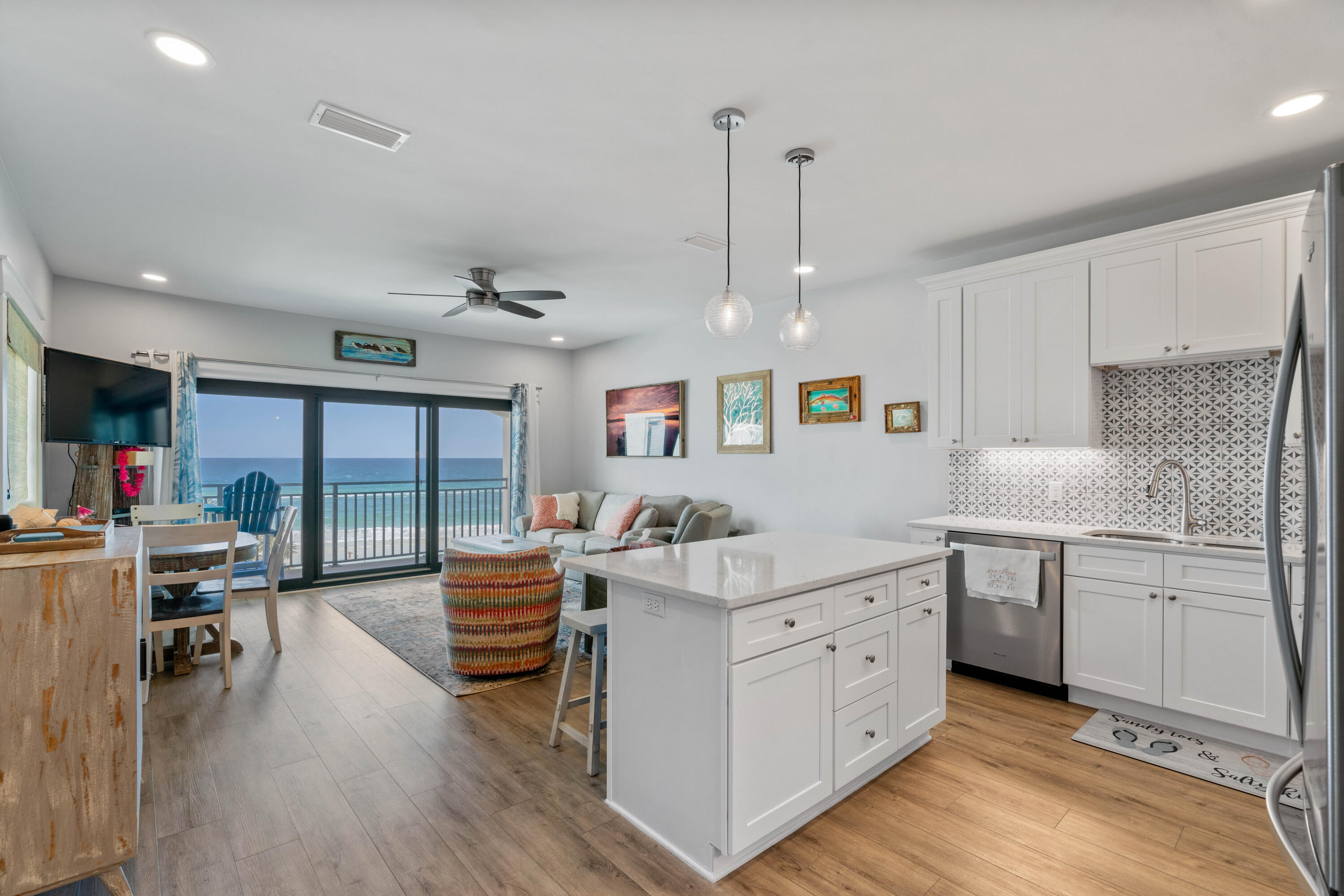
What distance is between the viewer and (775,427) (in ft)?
17.6

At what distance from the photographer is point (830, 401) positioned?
4.91 metres

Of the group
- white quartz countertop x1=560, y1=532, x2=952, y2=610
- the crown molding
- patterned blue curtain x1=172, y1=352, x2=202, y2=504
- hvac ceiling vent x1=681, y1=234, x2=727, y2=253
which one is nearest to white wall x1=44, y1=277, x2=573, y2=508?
patterned blue curtain x1=172, y1=352, x2=202, y2=504

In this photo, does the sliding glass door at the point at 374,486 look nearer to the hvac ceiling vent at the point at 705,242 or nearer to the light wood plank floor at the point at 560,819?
the light wood plank floor at the point at 560,819

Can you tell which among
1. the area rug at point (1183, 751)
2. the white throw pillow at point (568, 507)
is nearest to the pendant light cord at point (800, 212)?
the area rug at point (1183, 751)

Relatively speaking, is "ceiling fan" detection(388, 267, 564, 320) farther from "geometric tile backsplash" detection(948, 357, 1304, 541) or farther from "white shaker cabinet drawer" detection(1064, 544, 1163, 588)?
"white shaker cabinet drawer" detection(1064, 544, 1163, 588)

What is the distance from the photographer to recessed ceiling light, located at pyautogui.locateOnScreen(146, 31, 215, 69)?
196 centimetres

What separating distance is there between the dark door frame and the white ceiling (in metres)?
1.77

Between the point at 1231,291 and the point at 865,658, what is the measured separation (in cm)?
245

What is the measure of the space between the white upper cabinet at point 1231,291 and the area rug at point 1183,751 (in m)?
1.80

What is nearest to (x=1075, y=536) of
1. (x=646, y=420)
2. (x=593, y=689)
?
(x=593, y=689)

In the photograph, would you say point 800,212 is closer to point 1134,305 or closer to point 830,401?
point 1134,305

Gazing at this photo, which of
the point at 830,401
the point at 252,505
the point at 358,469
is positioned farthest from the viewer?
the point at 358,469

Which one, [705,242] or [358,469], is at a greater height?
[705,242]

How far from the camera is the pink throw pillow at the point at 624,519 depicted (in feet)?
20.0
